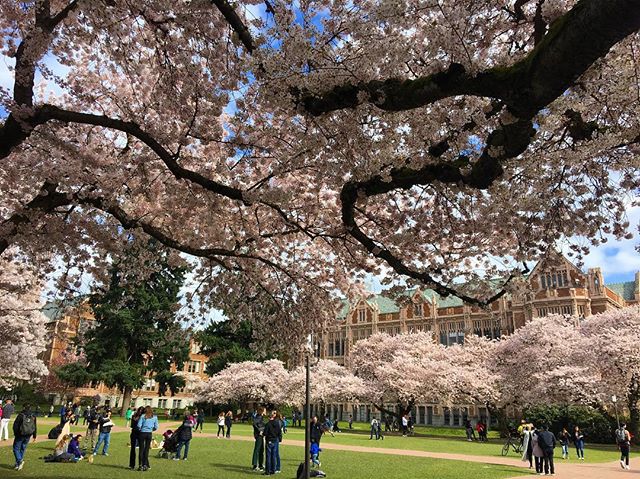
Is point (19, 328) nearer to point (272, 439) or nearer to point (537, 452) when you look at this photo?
point (272, 439)

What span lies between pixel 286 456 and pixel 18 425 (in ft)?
29.6

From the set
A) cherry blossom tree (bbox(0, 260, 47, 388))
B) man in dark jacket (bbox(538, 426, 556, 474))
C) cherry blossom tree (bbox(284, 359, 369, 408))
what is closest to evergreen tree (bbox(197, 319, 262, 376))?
cherry blossom tree (bbox(284, 359, 369, 408))

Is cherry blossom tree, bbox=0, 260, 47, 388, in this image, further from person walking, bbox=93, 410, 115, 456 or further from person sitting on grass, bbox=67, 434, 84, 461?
person sitting on grass, bbox=67, 434, 84, 461

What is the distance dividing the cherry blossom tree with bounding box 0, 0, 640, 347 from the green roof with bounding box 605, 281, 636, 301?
2344 inches

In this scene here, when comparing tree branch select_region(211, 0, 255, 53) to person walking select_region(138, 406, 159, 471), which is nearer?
tree branch select_region(211, 0, 255, 53)

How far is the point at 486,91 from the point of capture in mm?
4172

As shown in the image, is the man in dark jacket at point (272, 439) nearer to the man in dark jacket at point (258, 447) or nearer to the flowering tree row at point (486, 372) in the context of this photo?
the man in dark jacket at point (258, 447)

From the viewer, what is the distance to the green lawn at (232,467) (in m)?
12.1

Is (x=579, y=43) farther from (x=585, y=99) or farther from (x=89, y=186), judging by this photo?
(x=89, y=186)

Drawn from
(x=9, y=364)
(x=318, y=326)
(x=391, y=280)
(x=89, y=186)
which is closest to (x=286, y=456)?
(x=318, y=326)

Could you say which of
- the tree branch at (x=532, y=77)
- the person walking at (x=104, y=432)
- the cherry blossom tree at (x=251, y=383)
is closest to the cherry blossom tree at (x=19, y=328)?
the person walking at (x=104, y=432)

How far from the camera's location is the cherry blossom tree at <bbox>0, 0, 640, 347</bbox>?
4.75 metres

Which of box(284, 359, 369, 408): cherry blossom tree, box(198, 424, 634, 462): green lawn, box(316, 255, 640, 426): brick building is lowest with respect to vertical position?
box(198, 424, 634, 462): green lawn

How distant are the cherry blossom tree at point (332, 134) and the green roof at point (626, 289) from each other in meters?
59.5
